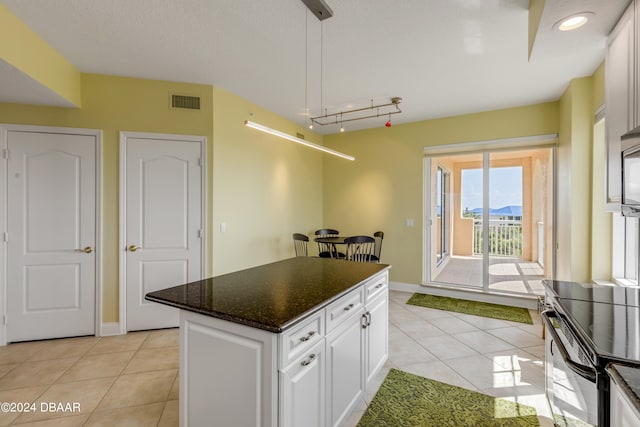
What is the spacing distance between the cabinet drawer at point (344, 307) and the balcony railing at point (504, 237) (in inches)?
137

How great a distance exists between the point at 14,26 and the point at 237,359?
3.08 metres

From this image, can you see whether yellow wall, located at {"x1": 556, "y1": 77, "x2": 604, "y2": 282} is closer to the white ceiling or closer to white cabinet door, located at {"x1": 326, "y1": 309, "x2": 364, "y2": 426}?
the white ceiling

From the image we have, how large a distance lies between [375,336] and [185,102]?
327 centimetres

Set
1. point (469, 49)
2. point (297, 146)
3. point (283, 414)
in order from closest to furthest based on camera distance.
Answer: point (283, 414)
point (469, 49)
point (297, 146)

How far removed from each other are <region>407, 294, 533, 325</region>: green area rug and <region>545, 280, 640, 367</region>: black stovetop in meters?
2.27

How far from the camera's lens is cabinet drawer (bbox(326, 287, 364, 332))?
171 centimetres

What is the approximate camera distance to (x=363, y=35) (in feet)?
8.32

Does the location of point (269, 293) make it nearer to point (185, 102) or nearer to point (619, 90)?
point (619, 90)

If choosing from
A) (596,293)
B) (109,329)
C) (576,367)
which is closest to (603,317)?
(576,367)

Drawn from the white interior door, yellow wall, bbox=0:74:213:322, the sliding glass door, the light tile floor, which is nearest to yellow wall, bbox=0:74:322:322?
yellow wall, bbox=0:74:213:322

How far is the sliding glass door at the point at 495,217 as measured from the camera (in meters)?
4.38

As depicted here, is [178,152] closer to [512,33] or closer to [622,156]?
[512,33]

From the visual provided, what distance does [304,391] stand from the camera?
1467 mm

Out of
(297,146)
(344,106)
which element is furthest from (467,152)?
(297,146)
